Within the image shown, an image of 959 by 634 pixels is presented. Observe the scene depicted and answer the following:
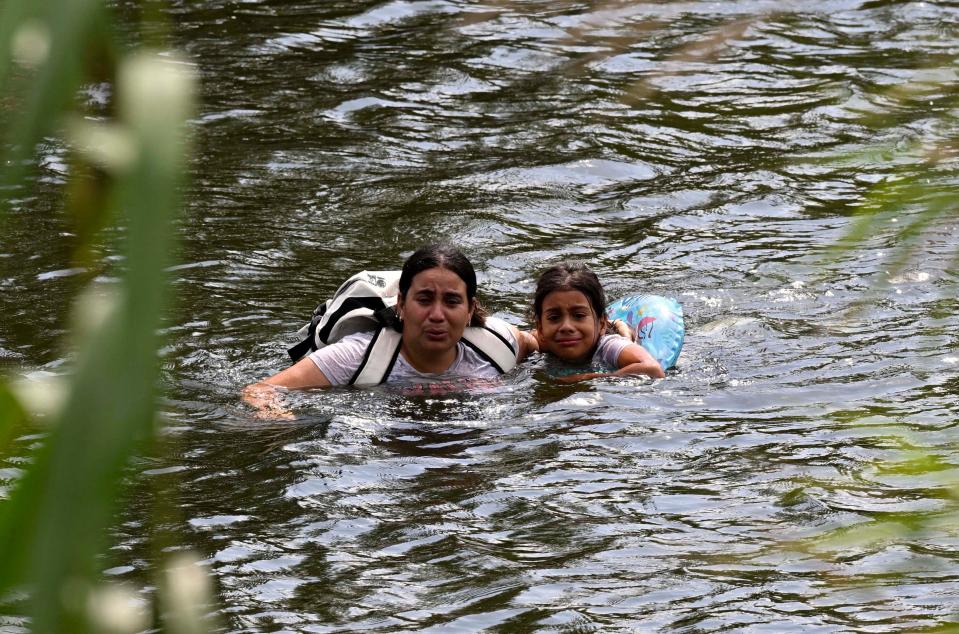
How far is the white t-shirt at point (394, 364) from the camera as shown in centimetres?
706

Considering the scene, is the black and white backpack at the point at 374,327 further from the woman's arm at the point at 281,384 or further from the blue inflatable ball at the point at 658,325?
the blue inflatable ball at the point at 658,325

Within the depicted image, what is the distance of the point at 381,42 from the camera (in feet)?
50.5

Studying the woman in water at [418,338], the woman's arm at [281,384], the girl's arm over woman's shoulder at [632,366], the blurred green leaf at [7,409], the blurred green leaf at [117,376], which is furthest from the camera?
the girl's arm over woman's shoulder at [632,366]

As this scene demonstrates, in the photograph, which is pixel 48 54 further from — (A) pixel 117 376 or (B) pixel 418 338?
(B) pixel 418 338

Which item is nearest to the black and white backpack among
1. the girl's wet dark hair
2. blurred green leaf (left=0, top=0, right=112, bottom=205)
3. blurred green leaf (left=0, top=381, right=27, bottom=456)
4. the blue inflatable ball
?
the girl's wet dark hair

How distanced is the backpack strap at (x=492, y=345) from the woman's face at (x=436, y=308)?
29cm

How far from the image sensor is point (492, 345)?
24.3ft

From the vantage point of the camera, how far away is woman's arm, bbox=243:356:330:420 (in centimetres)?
681

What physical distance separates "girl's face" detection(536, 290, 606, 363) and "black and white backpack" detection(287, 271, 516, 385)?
0.24m

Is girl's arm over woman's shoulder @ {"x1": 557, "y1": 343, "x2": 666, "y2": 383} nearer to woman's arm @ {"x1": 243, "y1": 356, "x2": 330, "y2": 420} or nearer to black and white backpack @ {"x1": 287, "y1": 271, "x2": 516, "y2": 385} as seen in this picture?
black and white backpack @ {"x1": 287, "y1": 271, "x2": 516, "y2": 385}

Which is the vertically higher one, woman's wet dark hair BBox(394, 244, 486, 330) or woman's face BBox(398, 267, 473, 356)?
woman's wet dark hair BBox(394, 244, 486, 330)

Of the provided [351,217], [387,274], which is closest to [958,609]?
[387,274]

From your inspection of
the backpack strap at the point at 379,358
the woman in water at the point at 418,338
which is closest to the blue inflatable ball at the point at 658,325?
the woman in water at the point at 418,338

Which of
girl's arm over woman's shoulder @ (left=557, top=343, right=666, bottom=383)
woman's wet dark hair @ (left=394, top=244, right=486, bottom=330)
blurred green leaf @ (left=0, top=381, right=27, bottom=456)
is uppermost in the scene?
blurred green leaf @ (left=0, top=381, right=27, bottom=456)
